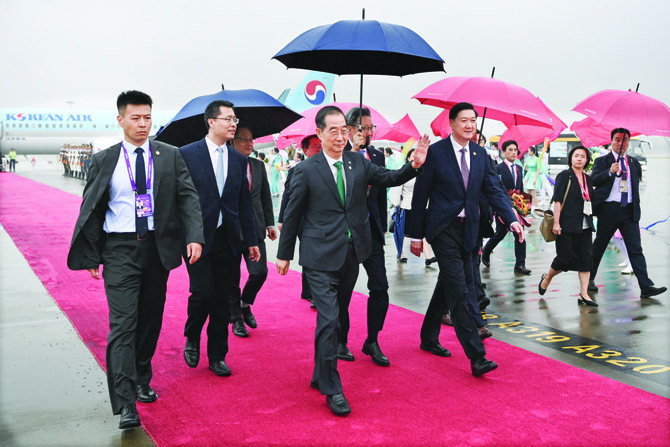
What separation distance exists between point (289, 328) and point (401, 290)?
7.13 feet

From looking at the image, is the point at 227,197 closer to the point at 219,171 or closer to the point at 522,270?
the point at 219,171

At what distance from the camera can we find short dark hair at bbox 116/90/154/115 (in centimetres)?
374

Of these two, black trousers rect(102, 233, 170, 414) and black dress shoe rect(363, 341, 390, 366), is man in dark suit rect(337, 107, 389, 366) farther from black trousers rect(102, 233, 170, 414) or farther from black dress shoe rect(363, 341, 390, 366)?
black trousers rect(102, 233, 170, 414)

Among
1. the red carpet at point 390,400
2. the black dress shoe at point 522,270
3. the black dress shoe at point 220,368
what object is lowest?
the red carpet at point 390,400

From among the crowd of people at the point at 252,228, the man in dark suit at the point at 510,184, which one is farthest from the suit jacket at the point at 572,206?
the crowd of people at the point at 252,228

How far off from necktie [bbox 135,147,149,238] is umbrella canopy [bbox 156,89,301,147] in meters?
1.50

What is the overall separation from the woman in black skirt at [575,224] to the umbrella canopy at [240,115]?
3.20 metres

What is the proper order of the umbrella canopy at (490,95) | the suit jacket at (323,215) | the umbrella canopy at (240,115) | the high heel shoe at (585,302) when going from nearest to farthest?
1. the suit jacket at (323,215)
2. the umbrella canopy at (240,115)
3. the umbrella canopy at (490,95)
4. the high heel shoe at (585,302)

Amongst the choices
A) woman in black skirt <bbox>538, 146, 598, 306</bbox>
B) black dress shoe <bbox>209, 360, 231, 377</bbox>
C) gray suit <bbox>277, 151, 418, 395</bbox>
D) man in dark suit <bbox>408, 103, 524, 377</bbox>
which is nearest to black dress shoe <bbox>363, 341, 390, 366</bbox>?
man in dark suit <bbox>408, 103, 524, 377</bbox>

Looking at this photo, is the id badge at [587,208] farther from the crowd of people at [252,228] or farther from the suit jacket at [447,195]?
the suit jacket at [447,195]

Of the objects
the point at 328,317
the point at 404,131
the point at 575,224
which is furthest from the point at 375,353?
the point at 404,131

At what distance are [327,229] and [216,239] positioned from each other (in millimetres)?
940

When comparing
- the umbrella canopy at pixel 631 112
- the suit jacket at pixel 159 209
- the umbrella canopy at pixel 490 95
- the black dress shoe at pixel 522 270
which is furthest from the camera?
the black dress shoe at pixel 522 270

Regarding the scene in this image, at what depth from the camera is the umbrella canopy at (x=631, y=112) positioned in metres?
6.38
